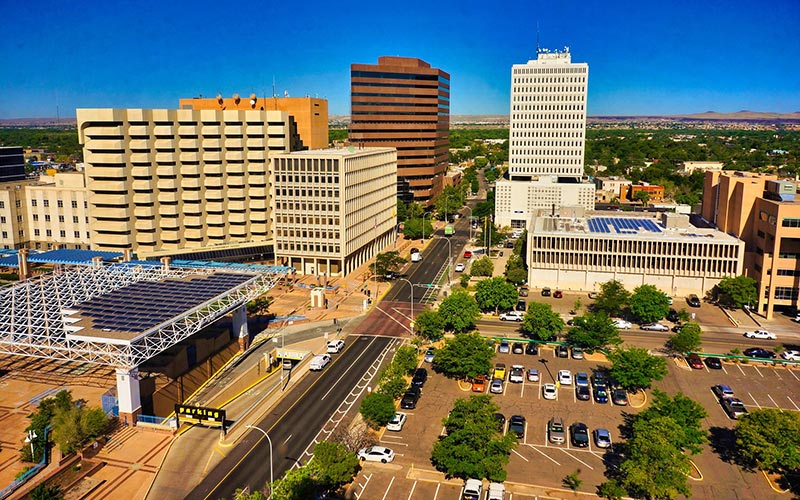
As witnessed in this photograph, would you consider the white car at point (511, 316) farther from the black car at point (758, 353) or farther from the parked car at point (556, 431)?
the parked car at point (556, 431)

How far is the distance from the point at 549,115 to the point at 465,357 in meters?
129

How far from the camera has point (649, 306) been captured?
10238cm

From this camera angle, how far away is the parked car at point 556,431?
6525 centimetres

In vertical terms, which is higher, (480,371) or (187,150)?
(187,150)

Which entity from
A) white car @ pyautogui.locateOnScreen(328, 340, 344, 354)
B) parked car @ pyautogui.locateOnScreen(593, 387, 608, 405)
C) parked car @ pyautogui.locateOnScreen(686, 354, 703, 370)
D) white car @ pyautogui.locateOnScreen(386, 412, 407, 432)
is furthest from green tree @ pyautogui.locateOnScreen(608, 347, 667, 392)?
white car @ pyautogui.locateOnScreen(328, 340, 344, 354)

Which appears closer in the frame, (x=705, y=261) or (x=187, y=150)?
(x=705, y=261)

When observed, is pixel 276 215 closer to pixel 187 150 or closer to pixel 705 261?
pixel 187 150

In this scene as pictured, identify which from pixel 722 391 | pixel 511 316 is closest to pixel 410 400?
pixel 722 391

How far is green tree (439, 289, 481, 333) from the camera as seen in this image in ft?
318

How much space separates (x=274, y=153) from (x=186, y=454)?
81427mm

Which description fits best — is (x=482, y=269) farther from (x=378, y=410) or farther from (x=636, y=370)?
(x=378, y=410)

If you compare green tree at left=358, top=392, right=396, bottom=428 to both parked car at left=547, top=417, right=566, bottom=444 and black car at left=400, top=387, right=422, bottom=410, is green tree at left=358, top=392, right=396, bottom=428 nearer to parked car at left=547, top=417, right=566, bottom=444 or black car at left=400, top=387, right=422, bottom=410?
black car at left=400, top=387, right=422, bottom=410

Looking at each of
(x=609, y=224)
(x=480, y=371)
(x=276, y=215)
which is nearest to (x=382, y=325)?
(x=480, y=371)

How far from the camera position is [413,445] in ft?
214
